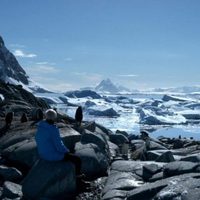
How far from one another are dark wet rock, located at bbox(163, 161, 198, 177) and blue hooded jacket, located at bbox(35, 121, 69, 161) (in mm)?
2265

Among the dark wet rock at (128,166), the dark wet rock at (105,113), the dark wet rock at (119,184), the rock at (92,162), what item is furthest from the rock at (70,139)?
the dark wet rock at (105,113)

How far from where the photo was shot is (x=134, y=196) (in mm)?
8430

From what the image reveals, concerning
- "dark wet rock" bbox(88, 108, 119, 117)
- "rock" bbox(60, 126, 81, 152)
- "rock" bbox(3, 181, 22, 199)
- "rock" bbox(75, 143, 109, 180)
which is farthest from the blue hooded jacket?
"dark wet rock" bbox(88, 108, 119, 117)

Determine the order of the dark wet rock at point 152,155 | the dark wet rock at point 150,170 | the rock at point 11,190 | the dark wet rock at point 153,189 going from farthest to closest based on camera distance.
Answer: the dark wet rock at point 152,155 → the dark wet rock at point 150,170 → the rock at point 11,190 → the dark wet rock at point 153,189

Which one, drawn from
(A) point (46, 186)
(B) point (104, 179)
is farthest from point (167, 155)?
(A) point (46, 186)

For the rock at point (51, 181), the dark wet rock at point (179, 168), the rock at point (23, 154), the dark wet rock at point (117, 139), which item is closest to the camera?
the rock at point (51, 181)

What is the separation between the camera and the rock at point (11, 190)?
9.34 meters

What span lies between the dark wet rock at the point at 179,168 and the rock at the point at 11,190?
3.29 meters

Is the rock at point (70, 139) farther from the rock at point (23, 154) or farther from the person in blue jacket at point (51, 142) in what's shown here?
the person in blue jacket at point (51, 142)

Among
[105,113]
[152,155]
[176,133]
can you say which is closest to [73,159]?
[152,155]

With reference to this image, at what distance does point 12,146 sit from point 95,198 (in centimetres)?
398

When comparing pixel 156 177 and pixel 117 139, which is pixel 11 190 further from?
pixel 117 139

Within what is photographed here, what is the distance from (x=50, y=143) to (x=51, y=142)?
0.03 meters

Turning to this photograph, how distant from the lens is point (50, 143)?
909 cm
